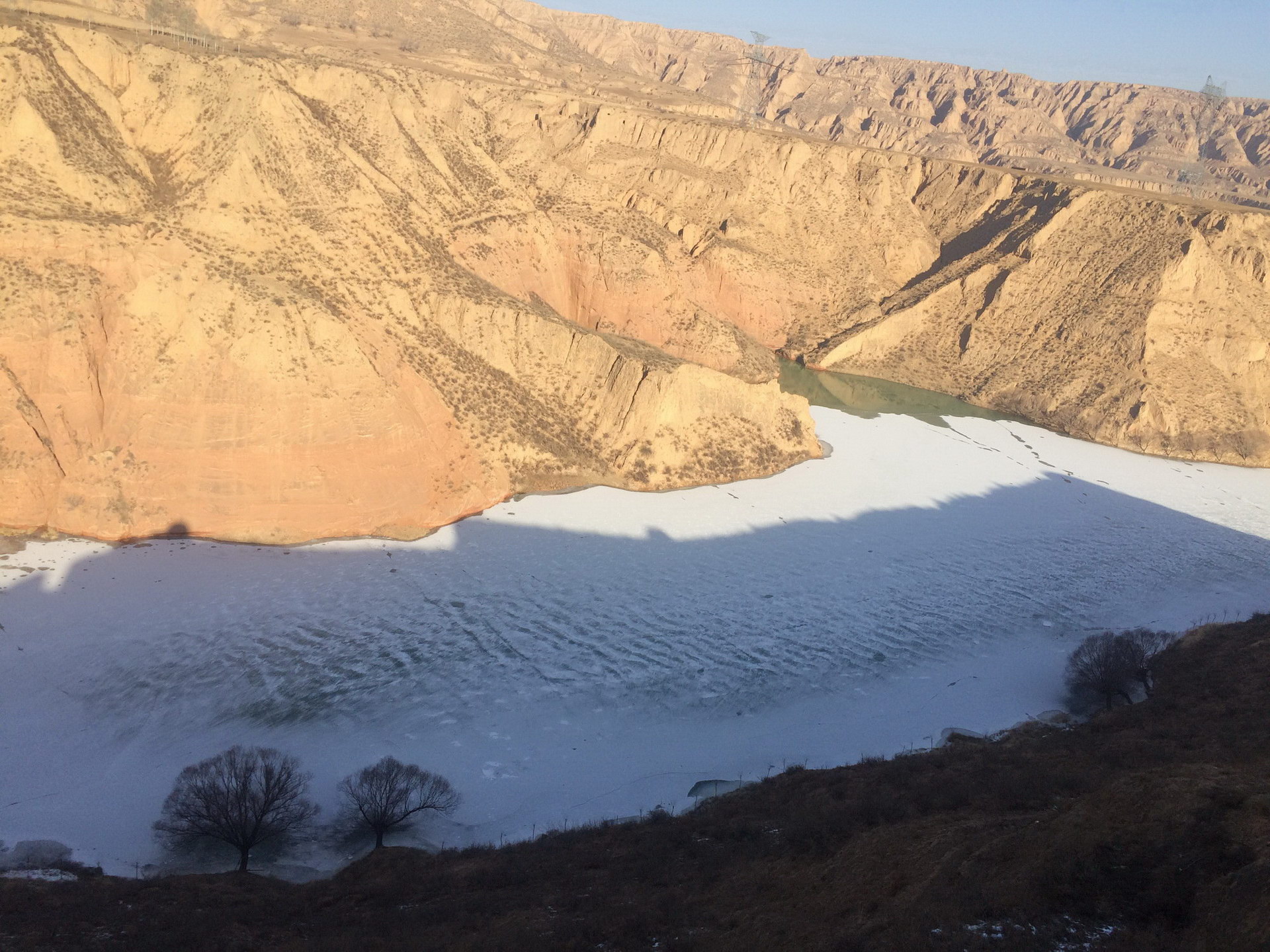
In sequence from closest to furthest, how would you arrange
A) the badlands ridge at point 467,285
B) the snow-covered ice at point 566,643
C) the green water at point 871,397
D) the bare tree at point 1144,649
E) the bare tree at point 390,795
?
the bare tree at point 390,795, the snow-covered ice at point 566,643, the bare tree at point 1144,649, the badlands ridge at point 467,285, the green water at point 871,397

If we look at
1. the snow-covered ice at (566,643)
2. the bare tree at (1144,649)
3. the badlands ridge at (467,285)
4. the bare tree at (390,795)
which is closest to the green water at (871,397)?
the badlands ridge at (467,285)

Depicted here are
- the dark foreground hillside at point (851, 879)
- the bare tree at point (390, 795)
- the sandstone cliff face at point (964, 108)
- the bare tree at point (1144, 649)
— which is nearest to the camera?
the dark foreground hillside at point (851, 879)

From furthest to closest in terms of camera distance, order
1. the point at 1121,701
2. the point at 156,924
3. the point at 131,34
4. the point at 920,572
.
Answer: the point at 131,34
the point at 920,572
the point at 1121,701
the point at 156,924

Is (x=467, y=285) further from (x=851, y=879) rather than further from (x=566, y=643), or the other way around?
(x=851, y=879)

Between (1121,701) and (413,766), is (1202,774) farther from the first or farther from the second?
(413,766)

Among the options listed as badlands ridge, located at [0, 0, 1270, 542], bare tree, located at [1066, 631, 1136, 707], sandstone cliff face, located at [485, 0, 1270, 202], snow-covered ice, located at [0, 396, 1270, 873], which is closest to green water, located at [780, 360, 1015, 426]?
badlands ridge, located at [0, 0, 1270, 542]

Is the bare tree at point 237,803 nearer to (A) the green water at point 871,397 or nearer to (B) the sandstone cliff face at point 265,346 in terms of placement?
(B) the sandstone cliff face at point 265,346

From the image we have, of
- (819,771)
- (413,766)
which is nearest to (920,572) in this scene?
(819,771)
